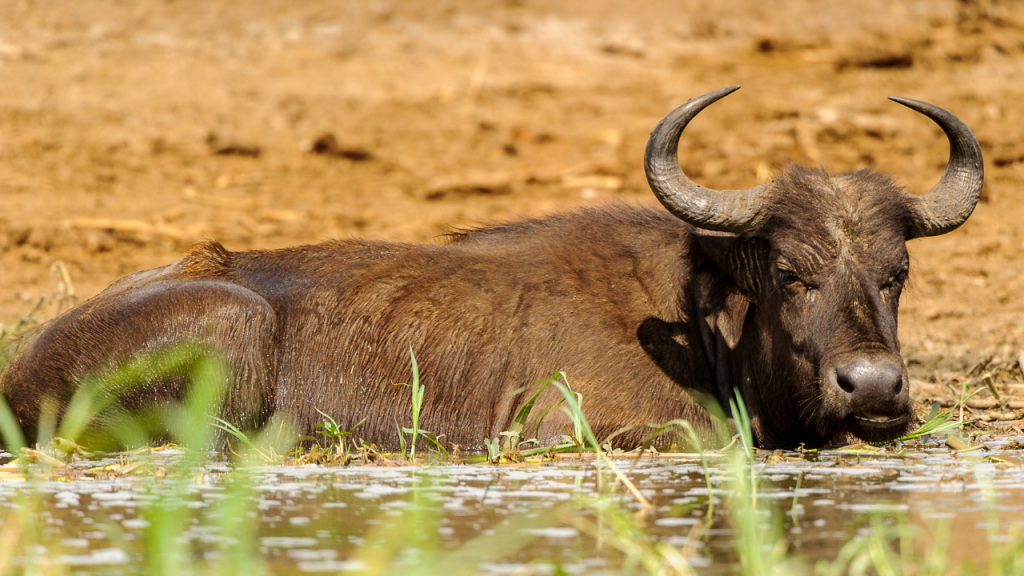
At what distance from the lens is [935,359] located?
8805mm

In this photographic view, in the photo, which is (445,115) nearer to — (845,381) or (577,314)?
(577,314)

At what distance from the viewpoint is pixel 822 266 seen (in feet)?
19.2

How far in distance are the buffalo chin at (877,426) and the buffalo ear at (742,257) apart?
2.87ft

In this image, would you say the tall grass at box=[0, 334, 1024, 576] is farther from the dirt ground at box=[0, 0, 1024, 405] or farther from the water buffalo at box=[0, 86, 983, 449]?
the dirt ground at box=[0, 0, 1024, 405]

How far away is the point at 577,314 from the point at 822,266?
139cm

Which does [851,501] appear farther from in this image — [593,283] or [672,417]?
[593,283]

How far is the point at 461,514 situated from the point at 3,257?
947 centimetres

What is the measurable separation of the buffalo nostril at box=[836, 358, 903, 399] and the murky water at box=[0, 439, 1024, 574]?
0.34 metres

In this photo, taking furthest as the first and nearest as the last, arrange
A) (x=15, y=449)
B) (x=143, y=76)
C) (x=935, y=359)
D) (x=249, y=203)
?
(x=143, y=76) → (x=249, y=203) → (x=935, y=359) → (x=15, y=449)

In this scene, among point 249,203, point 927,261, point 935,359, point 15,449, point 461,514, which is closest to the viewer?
point 461,514

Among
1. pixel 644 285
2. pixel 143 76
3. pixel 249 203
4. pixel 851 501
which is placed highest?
pixel 143 76

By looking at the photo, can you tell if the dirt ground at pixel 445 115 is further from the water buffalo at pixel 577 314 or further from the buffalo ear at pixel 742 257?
the buffalo ear at pixel 742 257

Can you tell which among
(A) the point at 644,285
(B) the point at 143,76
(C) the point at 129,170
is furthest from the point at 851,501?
(B) the point at 143,76

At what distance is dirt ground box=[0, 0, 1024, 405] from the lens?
1276 centimetres
